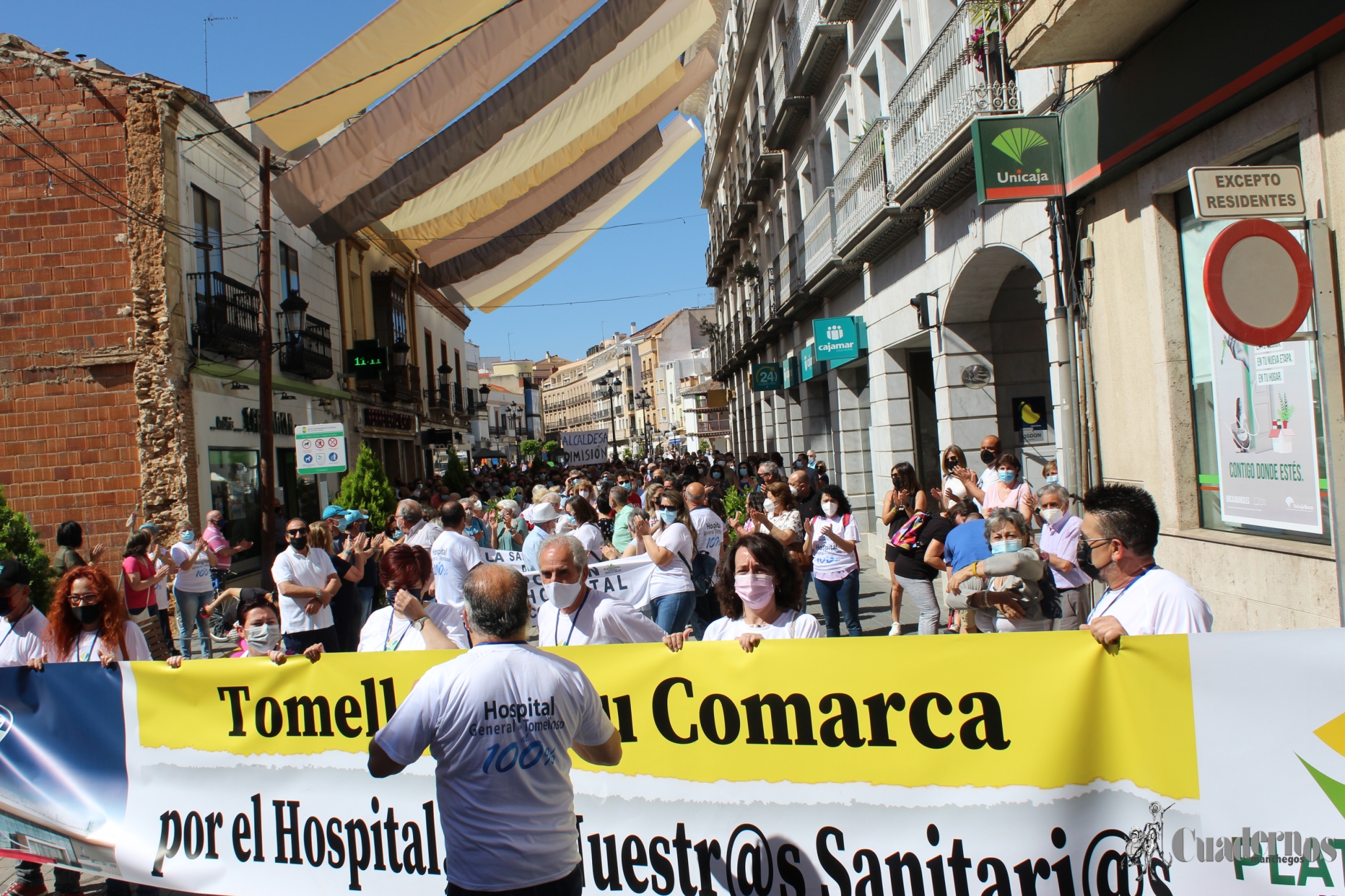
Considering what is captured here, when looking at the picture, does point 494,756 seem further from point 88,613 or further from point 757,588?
point 88,613

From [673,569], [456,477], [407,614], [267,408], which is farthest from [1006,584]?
[456,477]

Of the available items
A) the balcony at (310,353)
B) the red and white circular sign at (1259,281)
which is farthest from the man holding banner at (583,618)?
the balcony at (310,353)

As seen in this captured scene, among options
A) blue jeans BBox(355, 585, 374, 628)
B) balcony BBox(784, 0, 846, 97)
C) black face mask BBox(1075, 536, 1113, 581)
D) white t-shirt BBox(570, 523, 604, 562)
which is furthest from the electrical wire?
black face mask BBox(1075, 536, 1113, 581)

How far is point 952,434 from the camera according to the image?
1212 centimetres

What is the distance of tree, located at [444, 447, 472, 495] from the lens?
2497cm

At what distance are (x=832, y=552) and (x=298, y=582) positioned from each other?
4383 millimetres

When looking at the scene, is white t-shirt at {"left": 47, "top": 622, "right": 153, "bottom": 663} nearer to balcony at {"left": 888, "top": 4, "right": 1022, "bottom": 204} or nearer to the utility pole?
balcony at {"left": 888, "top": 4, "right": 1022, "bottom": 204}

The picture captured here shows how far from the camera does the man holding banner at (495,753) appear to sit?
284 centimetres

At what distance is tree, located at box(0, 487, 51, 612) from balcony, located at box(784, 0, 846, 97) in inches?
509

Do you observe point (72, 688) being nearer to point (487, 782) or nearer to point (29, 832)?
point (29, 832)

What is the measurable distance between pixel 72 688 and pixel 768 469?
8.61m

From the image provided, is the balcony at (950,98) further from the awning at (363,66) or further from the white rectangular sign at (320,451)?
the white rectangular sign at (320,451)

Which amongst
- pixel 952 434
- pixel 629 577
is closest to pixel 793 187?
pixel 952 434

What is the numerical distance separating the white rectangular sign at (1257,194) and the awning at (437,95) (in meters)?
13.3
